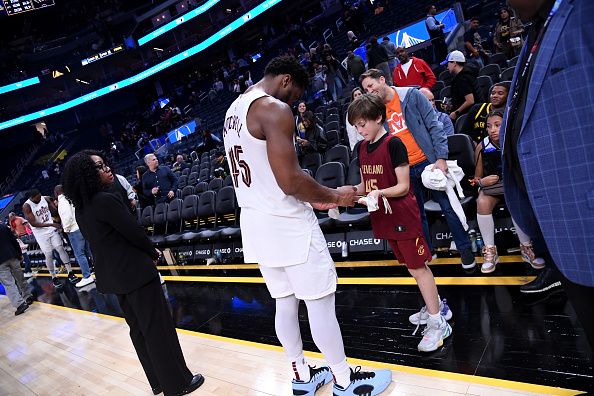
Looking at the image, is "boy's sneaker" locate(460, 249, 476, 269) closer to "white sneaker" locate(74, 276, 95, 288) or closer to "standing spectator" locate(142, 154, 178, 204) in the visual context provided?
"standing spectator" locate(142, 154, 178, 204)

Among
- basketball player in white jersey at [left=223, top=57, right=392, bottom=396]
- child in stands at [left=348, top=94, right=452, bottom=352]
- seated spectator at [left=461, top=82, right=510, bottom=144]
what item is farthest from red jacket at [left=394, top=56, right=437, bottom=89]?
basketball player in white jersey at [left=223, top=57, right=392, bottom=396]

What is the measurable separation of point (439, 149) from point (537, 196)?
6.30ft

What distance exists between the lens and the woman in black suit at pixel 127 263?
2.39 m

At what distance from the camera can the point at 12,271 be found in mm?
6637

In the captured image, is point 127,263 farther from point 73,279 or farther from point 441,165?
point 73,279

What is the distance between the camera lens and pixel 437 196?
3203mm

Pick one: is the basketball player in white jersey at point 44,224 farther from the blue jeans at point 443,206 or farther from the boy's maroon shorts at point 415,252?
the boy's maroon shorts at point 415,252

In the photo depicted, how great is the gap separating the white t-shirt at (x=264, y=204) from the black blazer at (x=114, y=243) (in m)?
0.99

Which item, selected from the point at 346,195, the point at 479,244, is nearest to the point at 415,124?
the point at 346,195

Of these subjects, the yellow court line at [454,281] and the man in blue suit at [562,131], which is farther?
the yellow court line at [454,281]

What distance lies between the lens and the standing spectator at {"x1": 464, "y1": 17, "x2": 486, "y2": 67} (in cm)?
715

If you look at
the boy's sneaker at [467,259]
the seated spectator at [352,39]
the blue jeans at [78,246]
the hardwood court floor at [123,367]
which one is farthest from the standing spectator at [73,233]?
the seated spectator at [352,39]

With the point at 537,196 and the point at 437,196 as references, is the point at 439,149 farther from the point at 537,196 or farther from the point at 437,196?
the point at 537,196

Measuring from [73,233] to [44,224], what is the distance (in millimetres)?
759
